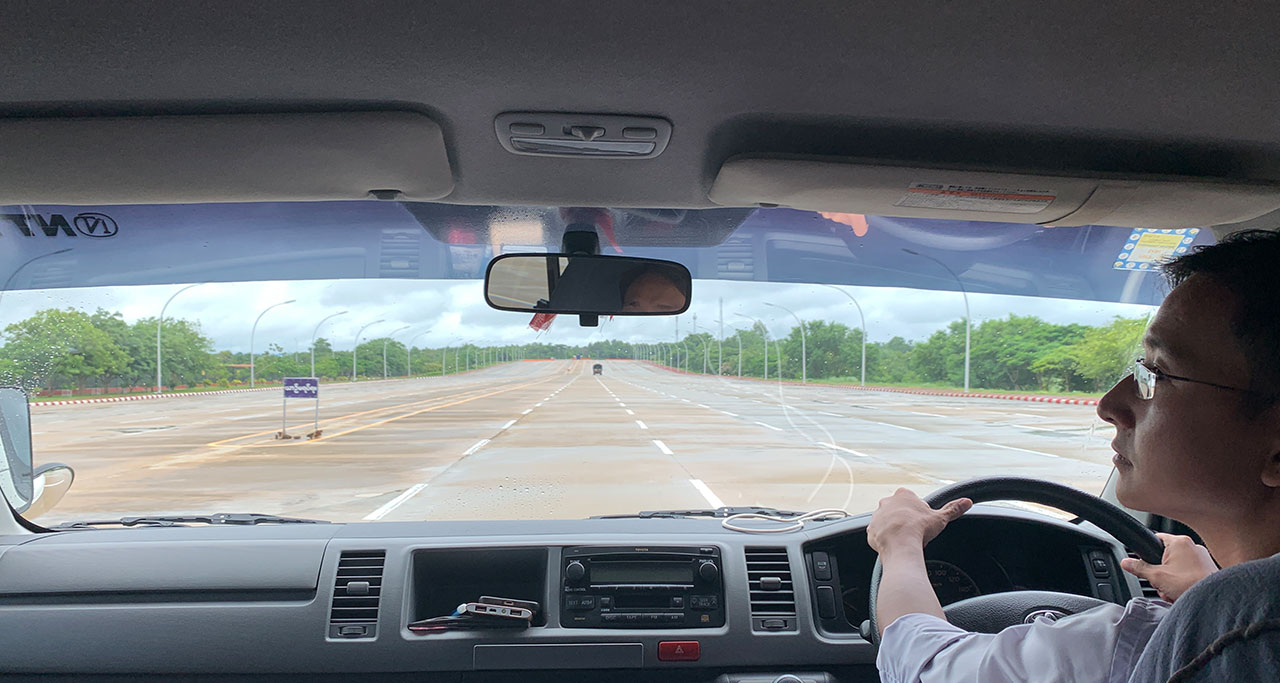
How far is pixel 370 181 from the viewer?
10.6 feet

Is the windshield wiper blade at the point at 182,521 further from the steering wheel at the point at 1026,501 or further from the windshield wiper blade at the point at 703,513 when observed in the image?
the steering wheel at the point at 1026,501

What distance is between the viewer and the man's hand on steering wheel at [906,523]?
214 cm

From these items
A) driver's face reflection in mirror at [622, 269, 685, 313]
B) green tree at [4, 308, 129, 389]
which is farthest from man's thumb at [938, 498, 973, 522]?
green tree at [4, 308, 129, 389]

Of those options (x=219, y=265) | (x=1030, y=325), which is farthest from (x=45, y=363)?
(x=1030, y=325)

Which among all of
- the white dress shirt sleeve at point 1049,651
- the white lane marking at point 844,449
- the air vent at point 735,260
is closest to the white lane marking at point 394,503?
the air vent at point 735,260

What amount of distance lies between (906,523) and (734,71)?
4.50 ft

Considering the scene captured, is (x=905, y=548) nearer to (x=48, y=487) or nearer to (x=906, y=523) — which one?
(x=906, y=523)

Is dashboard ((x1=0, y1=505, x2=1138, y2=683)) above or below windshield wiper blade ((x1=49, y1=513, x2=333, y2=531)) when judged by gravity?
below

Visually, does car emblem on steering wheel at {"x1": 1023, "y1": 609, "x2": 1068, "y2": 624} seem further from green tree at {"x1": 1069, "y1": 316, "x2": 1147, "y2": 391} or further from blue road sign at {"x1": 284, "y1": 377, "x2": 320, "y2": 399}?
blue road sign at {"x1": 284, "y1": 377, "x2": 320, "y2": 399}

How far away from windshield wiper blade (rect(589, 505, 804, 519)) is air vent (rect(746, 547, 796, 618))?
406 mm

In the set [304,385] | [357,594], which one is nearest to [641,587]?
[357,594]

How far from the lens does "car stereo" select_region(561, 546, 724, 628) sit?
358 centimetres

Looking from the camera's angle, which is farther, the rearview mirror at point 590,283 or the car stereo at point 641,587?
the rearview mirror at point 590,283

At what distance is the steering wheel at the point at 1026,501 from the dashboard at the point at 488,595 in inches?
27.1
